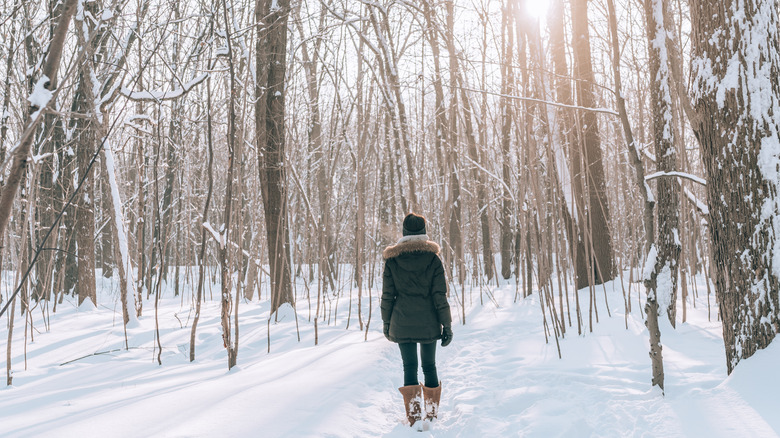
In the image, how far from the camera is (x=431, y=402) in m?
3.52

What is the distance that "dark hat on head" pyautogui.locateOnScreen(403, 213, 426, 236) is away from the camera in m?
3.62

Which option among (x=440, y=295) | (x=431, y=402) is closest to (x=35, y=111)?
(x=440, y=295)

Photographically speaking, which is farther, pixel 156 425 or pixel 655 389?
pixel 655 389

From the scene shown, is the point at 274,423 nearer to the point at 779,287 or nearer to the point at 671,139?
the point at 779,287

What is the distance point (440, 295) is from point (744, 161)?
2.03 meters

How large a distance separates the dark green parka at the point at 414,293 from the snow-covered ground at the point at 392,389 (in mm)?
654

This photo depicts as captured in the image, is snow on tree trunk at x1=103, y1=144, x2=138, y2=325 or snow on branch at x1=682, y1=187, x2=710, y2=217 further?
snow on tree trunk at x1=103, y1=144, x2=138, y2=325

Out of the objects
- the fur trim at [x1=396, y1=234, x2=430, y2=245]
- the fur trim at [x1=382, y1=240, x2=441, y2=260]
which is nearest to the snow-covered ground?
the fur trim at [x1=382, y1=240, x2=441, y2=260]

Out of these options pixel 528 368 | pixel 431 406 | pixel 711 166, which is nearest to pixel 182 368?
pixel 431 406

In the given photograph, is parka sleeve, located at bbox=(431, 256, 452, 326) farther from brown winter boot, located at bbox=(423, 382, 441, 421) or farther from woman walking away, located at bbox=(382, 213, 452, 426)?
brown winter boot, located at bbox=(423, 382, 441, 421)

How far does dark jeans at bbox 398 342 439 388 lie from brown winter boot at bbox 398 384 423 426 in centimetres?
8

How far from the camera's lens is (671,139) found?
4.97 metres

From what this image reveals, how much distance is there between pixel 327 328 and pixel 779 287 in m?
5.79

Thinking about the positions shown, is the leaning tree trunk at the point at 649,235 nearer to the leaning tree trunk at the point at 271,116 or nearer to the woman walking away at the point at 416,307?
the woman walking away at the point at 416,307
